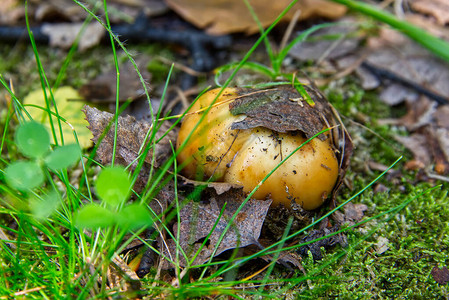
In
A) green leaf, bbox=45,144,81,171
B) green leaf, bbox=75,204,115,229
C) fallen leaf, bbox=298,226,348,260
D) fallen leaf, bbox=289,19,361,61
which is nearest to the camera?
green leaf, bbox=75,204,115,229

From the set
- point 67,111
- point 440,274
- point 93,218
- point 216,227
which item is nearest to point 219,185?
Result: point 216,227

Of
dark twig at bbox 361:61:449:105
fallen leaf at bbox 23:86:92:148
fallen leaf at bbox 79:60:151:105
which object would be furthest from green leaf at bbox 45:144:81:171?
dark twig at bbox 361:61:449:105

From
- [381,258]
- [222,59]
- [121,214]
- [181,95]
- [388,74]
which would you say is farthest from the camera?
[222,59]

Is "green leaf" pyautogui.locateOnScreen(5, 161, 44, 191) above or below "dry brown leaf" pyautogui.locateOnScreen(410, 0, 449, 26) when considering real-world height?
above

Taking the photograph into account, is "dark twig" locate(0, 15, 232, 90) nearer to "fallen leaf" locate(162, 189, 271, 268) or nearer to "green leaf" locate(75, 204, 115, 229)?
"fallen leaf" locate(162, 189, 271, 268)

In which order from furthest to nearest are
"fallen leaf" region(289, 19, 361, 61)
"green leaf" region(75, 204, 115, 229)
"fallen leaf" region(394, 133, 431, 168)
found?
"fallen leaf" region(289, 19, 361, 61), "fallen leaf" region(394, 133, 431, 168), "green leaf" region(75, 204, 115, 229)

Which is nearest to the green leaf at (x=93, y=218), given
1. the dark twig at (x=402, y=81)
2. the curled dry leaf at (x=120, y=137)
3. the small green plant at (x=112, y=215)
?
the small green plant at (x=112, y=215)

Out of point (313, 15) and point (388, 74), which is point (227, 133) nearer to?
point (388, 74)

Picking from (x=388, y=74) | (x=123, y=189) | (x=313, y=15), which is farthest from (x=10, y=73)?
(x=388, y=74)
